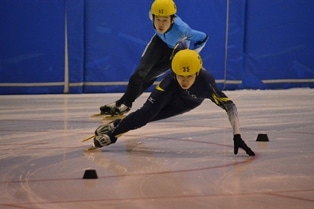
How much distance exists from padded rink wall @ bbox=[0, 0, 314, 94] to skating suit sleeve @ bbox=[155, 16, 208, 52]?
150 inches

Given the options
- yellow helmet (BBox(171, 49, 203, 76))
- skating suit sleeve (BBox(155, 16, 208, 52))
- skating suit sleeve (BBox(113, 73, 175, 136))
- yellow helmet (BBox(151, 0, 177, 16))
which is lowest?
skating suit sleeve (BBox(113, 73, 175, 136))

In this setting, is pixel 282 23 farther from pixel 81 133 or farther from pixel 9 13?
pixel 81 133

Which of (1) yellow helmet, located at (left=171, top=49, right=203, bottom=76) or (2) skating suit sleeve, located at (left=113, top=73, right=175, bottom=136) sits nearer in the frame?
(1) yellow helmet, located at (left=171, top=49, right=203, bottom=76)

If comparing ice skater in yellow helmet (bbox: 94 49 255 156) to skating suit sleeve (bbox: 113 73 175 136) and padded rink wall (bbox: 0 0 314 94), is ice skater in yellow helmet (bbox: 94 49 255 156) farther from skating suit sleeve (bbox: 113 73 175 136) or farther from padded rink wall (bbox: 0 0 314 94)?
padded rink wall (bbox: 0 0 314 94)

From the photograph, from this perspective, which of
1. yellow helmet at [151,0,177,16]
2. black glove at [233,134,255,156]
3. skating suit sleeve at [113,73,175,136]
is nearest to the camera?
black glove at [233,134,255,156]

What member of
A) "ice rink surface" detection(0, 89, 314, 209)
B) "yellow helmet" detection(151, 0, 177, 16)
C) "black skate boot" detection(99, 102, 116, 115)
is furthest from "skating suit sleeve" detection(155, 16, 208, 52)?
"black skate boot" detection(99, 102, 116, 115)

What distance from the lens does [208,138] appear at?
8062 millimetres

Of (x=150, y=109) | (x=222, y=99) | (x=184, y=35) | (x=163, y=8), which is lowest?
(x=150, y=109)

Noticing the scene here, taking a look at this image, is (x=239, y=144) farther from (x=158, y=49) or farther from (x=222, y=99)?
(x=158, y=49)

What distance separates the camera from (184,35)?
8953 mm

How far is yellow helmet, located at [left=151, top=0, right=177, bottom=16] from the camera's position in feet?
28.6

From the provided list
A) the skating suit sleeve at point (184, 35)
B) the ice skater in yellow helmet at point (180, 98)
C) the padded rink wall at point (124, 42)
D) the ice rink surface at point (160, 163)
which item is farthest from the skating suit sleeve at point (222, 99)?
the padded rink wall at point (124, 42)

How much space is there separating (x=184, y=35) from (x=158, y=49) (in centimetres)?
69

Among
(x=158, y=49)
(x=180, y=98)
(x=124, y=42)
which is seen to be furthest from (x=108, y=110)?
(x=124, y=42)
